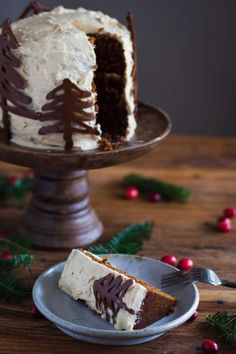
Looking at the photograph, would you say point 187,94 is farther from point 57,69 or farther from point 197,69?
point 57,69

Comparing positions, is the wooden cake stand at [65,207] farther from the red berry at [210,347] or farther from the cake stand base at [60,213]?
the red berry at [210,347]

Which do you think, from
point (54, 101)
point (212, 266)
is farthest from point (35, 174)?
point (212, 266)

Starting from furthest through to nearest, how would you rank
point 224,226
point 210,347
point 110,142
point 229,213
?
point 229,213 < point 224,226 < point 110,142 < point 210,347

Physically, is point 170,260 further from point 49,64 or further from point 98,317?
point 49,64

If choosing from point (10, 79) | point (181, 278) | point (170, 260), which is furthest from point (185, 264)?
point (10, 79)

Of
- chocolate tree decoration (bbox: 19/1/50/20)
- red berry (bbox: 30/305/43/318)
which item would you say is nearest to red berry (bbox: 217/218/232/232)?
red berry (bbox: 30/305/43/318)
